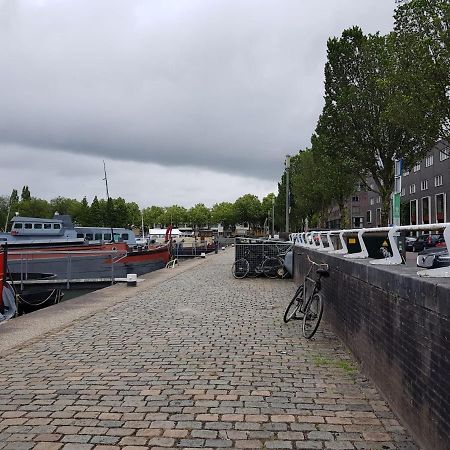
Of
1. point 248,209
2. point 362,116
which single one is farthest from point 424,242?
point 248,209

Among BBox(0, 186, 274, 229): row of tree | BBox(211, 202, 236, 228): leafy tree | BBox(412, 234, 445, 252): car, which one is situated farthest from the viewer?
BBox(211, 202, 236, 228): leafy tree

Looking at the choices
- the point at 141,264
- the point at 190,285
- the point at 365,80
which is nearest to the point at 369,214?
the point at 365,80

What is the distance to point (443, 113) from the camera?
67.8ft

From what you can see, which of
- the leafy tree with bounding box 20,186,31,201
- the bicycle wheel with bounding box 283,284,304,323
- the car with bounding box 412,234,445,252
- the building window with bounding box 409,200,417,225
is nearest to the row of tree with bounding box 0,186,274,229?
the leafy tree with bounding box 20,186,31,201

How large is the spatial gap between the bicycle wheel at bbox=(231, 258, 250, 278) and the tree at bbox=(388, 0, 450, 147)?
9595 mm

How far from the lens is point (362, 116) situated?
29188mm

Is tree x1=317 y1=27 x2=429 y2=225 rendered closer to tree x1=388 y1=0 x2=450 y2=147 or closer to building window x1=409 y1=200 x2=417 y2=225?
tree x1=388 y1=0 x2=450 y2=147

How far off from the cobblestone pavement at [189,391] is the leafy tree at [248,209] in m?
109

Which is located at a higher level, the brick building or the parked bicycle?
the brick building

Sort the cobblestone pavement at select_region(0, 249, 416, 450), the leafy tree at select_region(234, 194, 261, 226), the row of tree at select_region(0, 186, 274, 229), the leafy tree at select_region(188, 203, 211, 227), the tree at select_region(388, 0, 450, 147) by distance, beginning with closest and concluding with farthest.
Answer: the cobblestone pavement at select_region(0, 249, 416, 450)
the tree at select_region(388, 0, 450, 147)
the row of tree at select_region(0, 186, 274, 229)
the leafy tree at select_region(234, 194, 261, 226)
the leafy tree at select_region(188, 203, 211, 227)

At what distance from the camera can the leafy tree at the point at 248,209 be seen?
385ft

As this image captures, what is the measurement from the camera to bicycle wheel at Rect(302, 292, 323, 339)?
7.52 m

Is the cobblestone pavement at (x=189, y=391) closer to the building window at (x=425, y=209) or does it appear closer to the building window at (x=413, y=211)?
the building window at (x=425, y=209)

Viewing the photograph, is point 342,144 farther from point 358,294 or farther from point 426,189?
point 426,189
